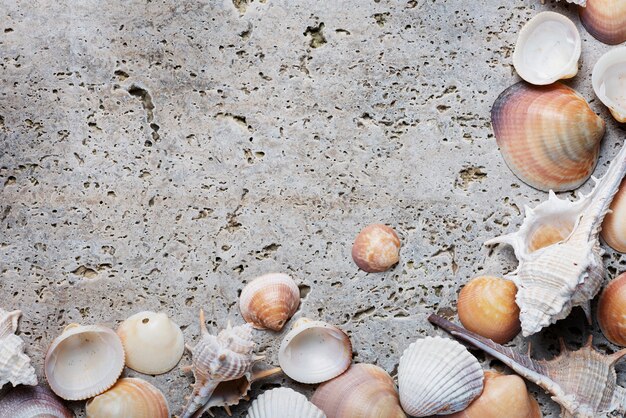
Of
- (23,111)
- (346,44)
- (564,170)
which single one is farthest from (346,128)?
(23,111)

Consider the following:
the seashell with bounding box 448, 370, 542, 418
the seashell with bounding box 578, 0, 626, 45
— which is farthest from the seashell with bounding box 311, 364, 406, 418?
the seashell with bounding box 578, 0, 626, 45

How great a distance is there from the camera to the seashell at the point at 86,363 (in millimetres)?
1962

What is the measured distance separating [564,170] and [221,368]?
96 cm

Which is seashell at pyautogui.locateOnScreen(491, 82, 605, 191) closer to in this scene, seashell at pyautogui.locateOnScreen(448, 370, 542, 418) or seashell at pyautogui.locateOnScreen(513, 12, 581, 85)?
seashell at pyautogui.locateOnScreen(513, 12, 581, 85)

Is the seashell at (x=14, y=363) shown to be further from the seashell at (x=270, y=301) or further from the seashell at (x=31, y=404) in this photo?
the seashell at (x=270, y=301)

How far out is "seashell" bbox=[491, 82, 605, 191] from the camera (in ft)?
6.49

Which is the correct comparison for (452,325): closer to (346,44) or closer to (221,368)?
(221,368)

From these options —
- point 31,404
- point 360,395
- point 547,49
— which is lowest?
point 31,404

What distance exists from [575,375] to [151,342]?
3.35ft

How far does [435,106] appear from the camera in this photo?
2.08m

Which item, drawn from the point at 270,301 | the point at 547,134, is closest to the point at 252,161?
the point at 270,301

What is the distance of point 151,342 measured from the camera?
6.44 feet

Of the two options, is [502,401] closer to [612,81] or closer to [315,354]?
[315,354]

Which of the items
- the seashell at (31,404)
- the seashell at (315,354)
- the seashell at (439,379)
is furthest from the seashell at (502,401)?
the seashell at (31,404)
